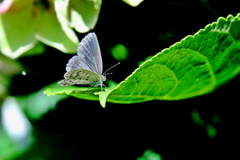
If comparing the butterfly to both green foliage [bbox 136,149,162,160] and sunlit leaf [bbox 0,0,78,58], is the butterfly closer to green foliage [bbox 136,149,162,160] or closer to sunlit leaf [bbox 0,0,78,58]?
sunlit leaf [bbox 0,0,78,58]

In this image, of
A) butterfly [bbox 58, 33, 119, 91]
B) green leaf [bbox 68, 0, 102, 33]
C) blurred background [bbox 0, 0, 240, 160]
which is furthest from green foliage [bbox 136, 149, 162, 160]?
green leaf [bbox 68, 0, 102, 33]

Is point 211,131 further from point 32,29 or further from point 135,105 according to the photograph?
point 32,29

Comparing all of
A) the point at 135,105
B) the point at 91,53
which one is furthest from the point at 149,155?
the point at 91,53

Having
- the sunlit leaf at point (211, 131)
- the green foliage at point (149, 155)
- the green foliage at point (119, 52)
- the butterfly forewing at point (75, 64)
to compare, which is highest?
the green foliage at point (119, 52)

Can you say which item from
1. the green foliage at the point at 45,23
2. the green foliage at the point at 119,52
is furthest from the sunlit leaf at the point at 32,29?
the green foliage at the point at 119,52

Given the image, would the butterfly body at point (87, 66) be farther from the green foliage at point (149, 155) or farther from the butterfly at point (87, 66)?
the green foliage at point (149, 155)

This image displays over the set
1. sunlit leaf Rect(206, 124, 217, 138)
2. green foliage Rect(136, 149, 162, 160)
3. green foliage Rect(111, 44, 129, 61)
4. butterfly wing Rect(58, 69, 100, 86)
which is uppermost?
green foliage Rect(111, 44, 129, 61)

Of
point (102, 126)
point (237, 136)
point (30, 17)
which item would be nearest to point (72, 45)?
point (30, 17)
